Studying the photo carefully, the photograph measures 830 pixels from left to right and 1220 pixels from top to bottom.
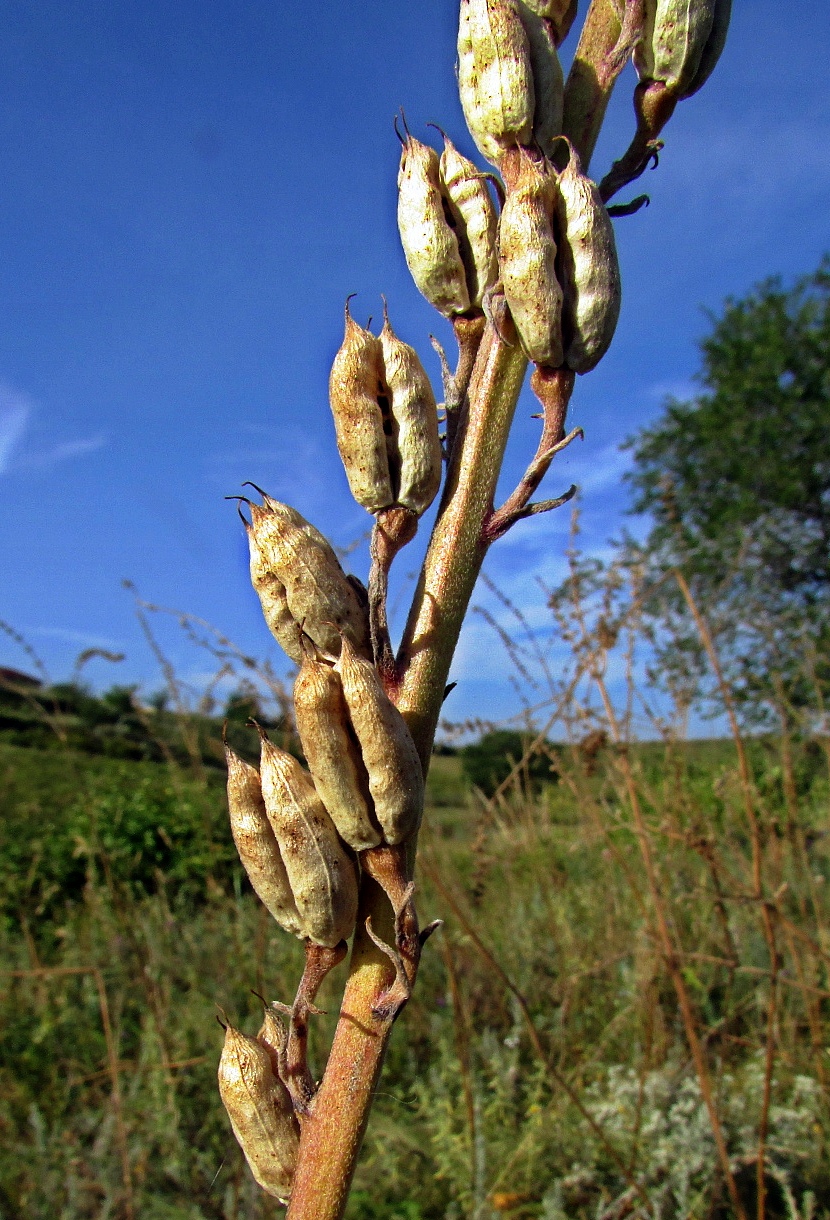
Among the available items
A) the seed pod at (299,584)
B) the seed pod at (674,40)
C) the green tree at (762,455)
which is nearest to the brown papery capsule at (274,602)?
the seed pod at (299,584)

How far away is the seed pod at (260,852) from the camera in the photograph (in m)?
0.83

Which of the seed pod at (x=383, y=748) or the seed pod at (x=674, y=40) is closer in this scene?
the seed pod at (x=383, y=748)

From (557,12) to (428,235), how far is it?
1.07ft

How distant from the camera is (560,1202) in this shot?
240 centimetres

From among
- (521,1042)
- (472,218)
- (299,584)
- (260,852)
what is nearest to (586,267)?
(472,218)

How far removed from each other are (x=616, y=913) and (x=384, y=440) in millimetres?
3784

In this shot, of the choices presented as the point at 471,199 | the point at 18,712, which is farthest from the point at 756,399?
the point at 471,199

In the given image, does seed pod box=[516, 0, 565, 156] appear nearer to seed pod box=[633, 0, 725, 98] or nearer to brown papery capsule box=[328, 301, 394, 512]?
seed pod box=[633, 0, 725, 98]

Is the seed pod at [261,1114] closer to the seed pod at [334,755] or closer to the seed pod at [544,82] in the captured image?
the seed pod at [334,755]

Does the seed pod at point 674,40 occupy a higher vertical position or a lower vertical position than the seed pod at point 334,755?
higher

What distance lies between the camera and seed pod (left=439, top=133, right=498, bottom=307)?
946 mm

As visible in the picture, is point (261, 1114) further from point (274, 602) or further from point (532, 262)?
point (532, 262)

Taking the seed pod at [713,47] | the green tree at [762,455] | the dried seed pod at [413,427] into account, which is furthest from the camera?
the green tree at [762,455]

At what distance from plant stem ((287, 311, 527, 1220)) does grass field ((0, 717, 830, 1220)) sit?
144cm
